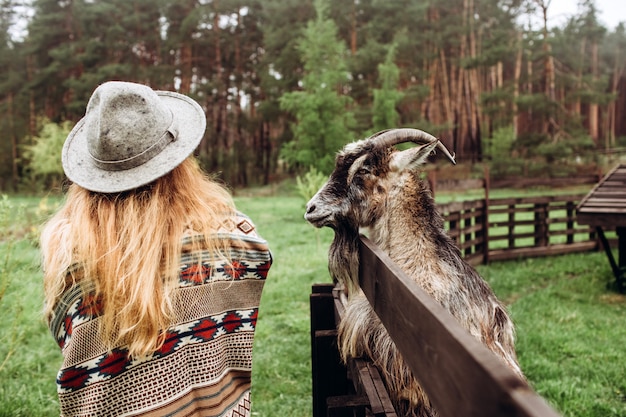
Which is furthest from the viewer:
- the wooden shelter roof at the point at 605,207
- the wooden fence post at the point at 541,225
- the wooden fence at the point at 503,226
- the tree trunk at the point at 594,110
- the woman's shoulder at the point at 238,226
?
the tree trunk at the point at 594,110

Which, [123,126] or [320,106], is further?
[320,106]

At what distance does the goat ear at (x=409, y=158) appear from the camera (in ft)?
8.95

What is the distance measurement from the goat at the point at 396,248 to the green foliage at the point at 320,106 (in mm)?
17333

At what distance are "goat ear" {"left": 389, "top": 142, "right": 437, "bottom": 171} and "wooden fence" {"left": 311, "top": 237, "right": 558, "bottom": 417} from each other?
76 cm

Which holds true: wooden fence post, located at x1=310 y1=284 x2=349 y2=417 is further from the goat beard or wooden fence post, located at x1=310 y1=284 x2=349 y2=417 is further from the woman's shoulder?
the woman's shoulder

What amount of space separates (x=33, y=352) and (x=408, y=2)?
2859 centimetres

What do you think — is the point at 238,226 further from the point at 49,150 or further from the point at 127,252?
the point at 49,150

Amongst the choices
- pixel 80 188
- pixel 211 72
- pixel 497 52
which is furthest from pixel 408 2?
pixel 80 188

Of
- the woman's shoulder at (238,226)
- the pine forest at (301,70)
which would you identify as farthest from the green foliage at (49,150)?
the woman's shoulder at (238,226)

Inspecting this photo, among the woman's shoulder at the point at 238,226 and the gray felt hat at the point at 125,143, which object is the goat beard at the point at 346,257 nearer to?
the woman's shoulder at the point at 238,226

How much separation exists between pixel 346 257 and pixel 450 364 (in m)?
1.72

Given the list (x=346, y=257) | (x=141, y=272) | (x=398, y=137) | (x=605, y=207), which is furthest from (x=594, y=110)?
(x=141, y=272)

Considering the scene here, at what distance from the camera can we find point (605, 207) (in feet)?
22.0

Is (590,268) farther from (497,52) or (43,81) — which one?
(43,81)
